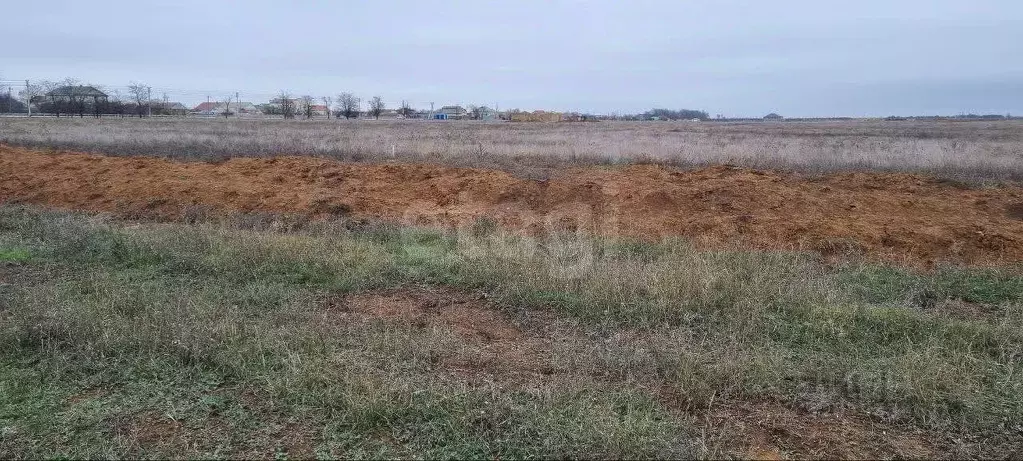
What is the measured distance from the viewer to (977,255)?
26.2 feet

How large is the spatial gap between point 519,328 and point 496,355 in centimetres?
66

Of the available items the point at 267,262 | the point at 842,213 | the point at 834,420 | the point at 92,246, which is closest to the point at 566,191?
the point at 842,213

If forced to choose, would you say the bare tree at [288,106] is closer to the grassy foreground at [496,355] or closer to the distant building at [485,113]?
the distant building at [485,113]

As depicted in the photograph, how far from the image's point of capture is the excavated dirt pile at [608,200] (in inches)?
344

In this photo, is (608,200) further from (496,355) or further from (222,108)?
(222,108)

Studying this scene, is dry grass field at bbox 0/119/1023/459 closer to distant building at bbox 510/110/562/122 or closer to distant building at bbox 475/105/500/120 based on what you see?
distant building at bbox 510/110/562/122

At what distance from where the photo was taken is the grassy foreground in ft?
11.4

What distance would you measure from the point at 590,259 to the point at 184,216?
22.2 ft

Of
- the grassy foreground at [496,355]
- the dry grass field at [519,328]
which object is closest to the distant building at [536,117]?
the dry grass field at [519,328]

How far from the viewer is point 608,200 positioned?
10867mm

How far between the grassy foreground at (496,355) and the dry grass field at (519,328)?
0.9 inches

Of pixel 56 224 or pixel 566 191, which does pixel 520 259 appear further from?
pixel 56 224

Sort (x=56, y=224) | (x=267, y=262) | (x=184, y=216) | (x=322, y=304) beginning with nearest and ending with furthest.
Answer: (x=322, y=304) < (x=267, y=262) < (x=56, y=224) < (x=184, y=216)

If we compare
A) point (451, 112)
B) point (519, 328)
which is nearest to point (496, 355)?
point (519, 328)
